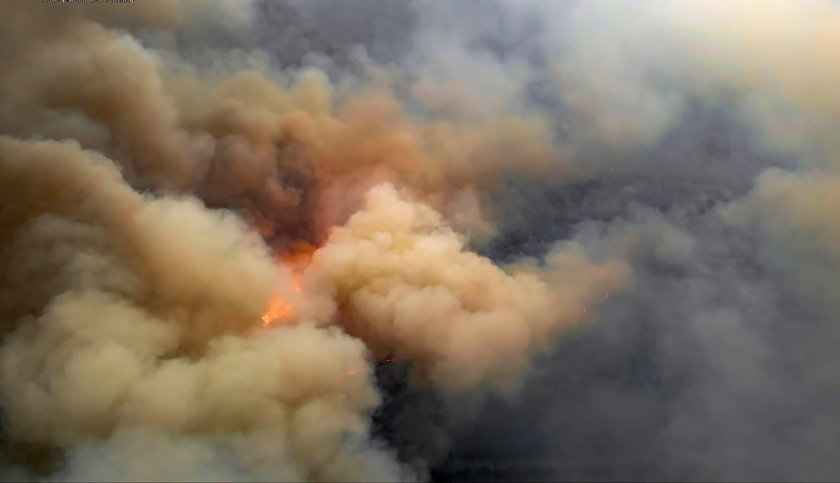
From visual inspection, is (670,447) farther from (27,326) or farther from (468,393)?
(27,326)

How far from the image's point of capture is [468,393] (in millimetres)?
14672

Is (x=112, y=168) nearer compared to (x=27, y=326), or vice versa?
(x=27, y=326)

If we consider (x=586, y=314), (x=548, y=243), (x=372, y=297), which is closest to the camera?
(x=372, y=297)

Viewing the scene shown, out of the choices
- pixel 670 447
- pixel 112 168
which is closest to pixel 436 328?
pixel 670 447

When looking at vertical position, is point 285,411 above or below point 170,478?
above

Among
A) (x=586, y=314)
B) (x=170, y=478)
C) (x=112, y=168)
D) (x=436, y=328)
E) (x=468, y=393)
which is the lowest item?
(x=170, y=478)

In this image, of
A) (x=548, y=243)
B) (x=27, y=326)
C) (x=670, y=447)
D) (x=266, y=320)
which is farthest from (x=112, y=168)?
(x=670, y=447)

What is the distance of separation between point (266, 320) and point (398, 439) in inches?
218

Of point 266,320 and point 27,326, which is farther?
point 266,320

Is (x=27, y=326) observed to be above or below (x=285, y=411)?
above

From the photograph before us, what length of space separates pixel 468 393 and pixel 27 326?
10769mm

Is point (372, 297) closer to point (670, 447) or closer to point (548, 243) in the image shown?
point (548, 243)

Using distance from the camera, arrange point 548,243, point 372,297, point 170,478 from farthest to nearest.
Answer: point 548,243 → point 372,297 → point 170,478

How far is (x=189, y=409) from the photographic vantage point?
37.7 ft
